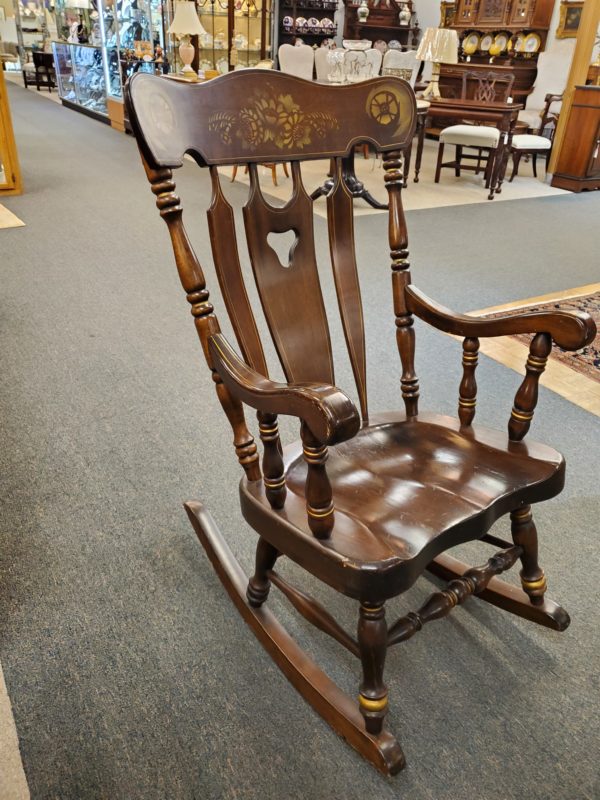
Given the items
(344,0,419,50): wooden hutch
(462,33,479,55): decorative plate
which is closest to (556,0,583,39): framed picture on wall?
(462,33,479,55): decorative plate

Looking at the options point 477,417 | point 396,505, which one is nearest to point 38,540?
point 396,505

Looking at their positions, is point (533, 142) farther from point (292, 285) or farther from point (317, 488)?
point (317, 488)

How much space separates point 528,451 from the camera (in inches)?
46.8

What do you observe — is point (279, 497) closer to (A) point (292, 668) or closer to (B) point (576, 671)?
(A) point (292, 668)

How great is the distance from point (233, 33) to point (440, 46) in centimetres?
314

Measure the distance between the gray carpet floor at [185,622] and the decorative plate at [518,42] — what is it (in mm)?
6576

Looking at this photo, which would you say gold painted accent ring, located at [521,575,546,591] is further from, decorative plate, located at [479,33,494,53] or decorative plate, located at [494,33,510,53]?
decorative plate, located at [479,33,494,53]

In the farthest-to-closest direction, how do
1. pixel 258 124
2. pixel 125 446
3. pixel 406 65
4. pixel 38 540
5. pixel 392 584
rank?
pixel 406 65 < pixel 125 446 < pixel 38 540 < pixel 258 124 < pixel 392 584

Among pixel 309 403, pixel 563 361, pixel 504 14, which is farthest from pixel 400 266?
pixel 504 14

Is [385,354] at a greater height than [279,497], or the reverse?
[279,497]

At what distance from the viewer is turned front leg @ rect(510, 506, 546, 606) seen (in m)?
1.24

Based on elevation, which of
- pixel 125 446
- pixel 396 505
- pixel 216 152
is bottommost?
pixel 125 446

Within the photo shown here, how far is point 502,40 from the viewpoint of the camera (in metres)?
7.77

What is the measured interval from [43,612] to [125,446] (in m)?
0.67
